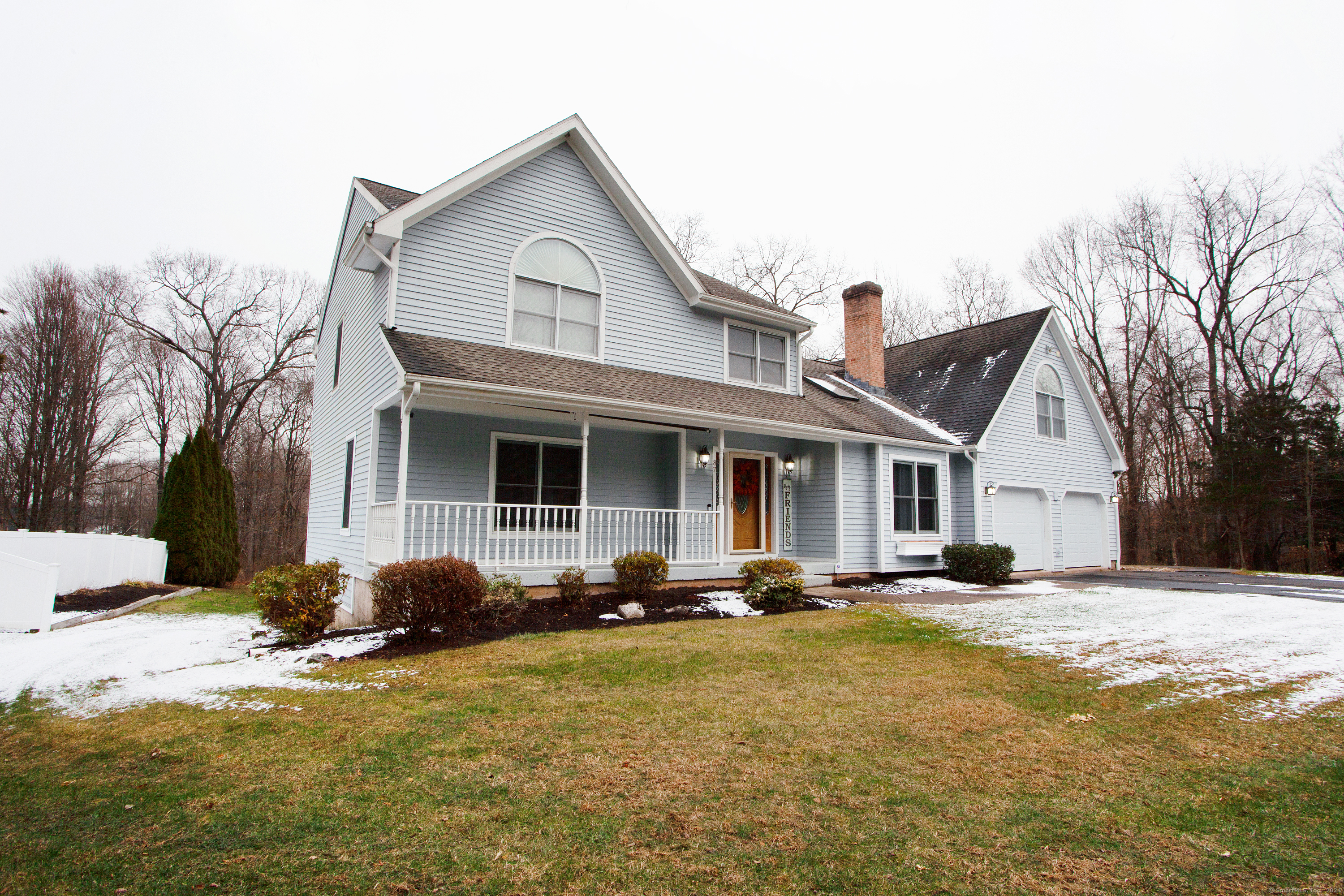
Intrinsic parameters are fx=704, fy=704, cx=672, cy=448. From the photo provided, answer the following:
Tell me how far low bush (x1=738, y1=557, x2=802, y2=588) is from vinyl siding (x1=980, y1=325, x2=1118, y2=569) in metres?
7.79

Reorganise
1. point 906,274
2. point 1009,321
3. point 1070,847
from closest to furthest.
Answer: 1. point 1070,847
2. point 1009,321
3. point 906,274

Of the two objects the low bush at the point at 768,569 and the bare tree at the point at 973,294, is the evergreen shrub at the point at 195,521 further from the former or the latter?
the bare tree at the point at 973,294

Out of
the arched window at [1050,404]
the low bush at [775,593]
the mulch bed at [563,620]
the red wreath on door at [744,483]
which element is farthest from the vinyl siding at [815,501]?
the arched window at [1050,404]

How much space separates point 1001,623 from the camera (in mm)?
8891

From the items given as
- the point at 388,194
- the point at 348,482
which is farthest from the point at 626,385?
the point at 348,482

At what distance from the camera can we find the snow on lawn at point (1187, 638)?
6020mm

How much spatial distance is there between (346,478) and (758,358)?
28.0ft

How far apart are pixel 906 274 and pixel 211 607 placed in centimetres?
3260

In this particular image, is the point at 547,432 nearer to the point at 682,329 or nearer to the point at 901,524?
the point at 682,329

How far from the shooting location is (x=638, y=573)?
10391 millimetres

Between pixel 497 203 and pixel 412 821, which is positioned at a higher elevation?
pixel 497 203

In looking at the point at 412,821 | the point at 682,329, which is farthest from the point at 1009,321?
the point at 412,821

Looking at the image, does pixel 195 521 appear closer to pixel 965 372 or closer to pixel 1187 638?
pixel 965 372

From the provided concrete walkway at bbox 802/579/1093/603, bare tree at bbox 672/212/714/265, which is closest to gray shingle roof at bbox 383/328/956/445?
concrete walkway at bbox 802/579/1093/603
